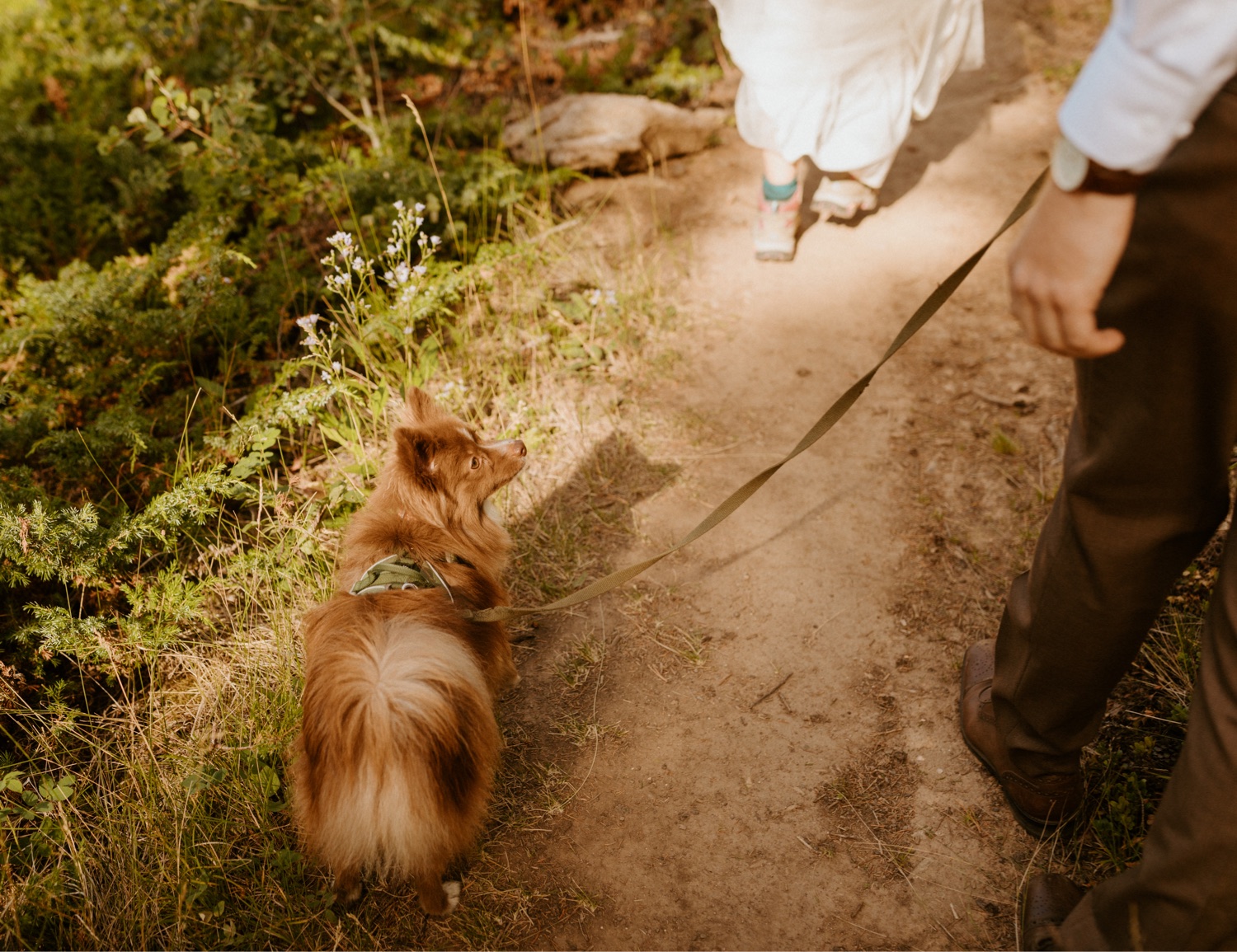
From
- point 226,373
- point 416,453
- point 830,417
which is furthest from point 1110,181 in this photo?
point 226,373

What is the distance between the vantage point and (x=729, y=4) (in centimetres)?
406

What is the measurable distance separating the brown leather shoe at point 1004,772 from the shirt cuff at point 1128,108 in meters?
1.53

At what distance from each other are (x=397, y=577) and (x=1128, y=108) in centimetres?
212

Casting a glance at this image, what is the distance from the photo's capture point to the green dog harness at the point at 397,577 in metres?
2.40

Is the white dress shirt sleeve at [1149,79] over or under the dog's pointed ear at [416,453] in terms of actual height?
over

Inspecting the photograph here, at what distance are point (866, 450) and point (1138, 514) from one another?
2.16 m

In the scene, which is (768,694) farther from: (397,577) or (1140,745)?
(397,577)

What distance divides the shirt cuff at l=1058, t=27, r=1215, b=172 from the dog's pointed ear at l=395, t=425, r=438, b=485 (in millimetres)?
1983

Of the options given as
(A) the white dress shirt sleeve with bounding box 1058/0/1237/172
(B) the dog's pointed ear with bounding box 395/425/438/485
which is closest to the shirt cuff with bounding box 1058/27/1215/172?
(A) the white dress shirt sleeve with bounding box 1058/0/1237/172

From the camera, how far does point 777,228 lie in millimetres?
4578

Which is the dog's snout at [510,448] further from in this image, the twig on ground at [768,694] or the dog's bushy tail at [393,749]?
the twig on ground at [768,694]

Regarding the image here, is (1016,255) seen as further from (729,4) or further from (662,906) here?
(729,4)

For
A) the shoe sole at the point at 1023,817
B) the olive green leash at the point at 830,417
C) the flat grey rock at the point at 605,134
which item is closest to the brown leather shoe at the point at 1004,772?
the shoe sole at the point at 1023,817

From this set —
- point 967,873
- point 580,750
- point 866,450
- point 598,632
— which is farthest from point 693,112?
point 967,873
